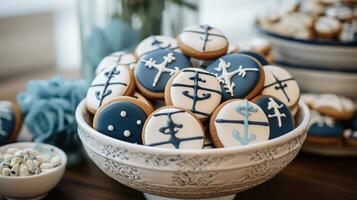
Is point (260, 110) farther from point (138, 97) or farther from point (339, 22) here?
point (339, 22)

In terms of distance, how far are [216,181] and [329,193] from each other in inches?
9.4

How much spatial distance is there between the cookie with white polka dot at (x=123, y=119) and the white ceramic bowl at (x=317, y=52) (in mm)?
432

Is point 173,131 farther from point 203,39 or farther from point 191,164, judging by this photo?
point 203,39

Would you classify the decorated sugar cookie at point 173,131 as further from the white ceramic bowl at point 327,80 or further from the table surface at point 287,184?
the white ceramic bowl at point 327,80

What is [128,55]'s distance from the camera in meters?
0.71

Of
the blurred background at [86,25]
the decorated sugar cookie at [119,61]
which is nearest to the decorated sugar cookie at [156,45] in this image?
the decorated sugar cookie at [119,61]

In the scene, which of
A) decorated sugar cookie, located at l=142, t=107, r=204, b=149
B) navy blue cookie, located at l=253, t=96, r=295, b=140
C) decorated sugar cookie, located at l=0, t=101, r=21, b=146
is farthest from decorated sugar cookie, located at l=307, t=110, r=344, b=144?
decorated sugar cookie, located at l=0, t=101, r=21, b=146

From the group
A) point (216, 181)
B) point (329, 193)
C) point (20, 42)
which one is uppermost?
point (216, 181)

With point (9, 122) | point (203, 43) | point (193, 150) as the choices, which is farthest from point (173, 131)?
point (9, 122)

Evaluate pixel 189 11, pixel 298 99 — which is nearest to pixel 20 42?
pixel 189 11

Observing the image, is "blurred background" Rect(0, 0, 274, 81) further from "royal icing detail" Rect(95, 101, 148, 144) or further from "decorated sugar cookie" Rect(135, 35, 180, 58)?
"royal icing detail" Rect(95, 101, 148, 144)

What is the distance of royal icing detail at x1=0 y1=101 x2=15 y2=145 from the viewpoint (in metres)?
0.73

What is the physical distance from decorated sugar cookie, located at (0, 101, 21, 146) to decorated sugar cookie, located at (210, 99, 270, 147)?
13.7 inches

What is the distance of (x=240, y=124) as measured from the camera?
558 mm
